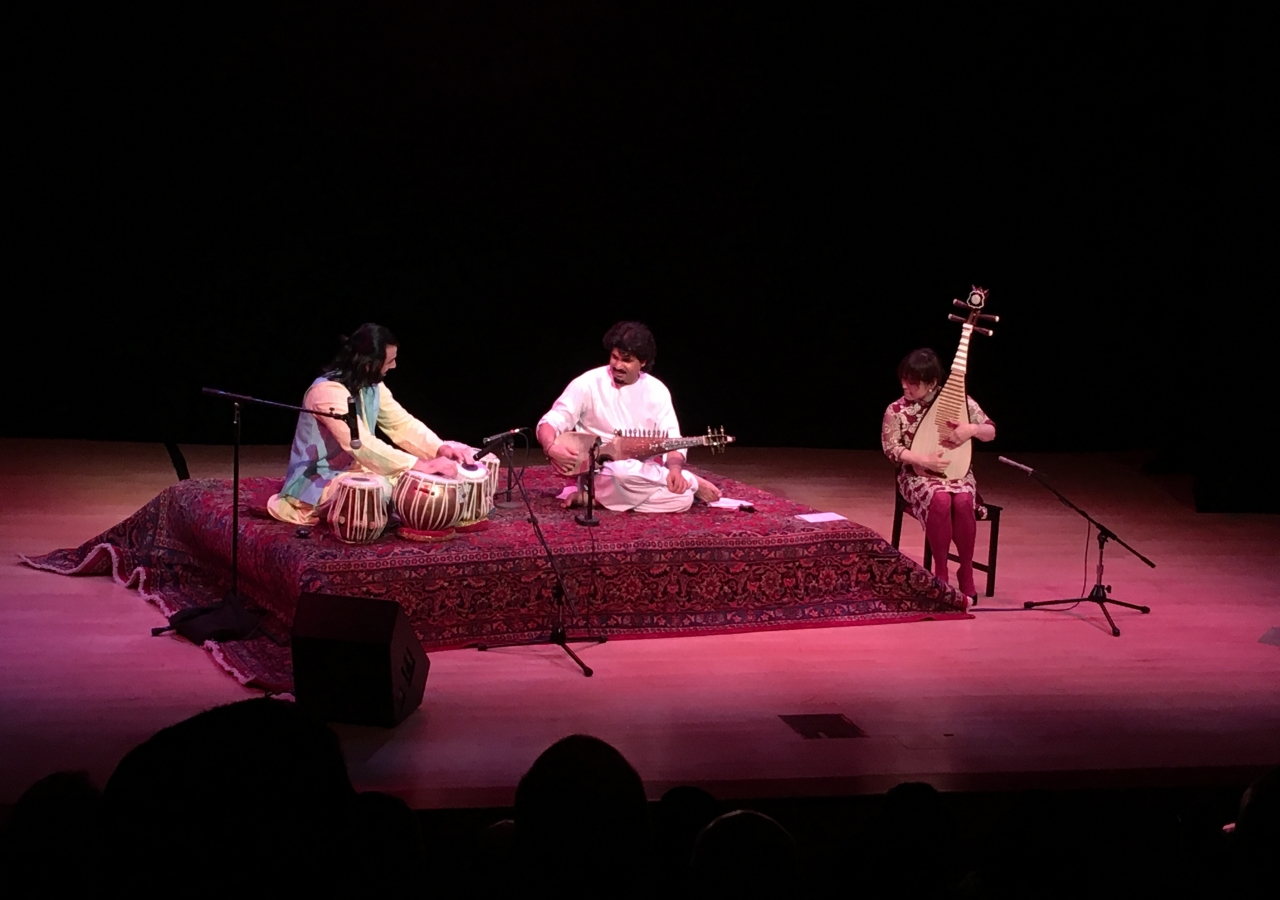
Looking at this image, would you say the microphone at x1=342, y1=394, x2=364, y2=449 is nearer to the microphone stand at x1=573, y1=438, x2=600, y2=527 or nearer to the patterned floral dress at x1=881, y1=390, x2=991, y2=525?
the microphone stand at x1=573, y1=438, x2=600, y2=527

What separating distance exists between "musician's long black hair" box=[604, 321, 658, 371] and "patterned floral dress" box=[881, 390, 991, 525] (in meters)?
1.11

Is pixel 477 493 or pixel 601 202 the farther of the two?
pixel 601 202

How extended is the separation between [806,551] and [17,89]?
6270 mm

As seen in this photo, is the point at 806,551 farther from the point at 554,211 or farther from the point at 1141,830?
the point at 554,211

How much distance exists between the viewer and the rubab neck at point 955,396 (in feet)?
18.8

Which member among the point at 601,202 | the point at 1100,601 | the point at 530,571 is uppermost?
the point at 601,202

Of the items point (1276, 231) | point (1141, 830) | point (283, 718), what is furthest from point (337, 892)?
point (1276, 231)

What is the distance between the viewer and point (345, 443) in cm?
555

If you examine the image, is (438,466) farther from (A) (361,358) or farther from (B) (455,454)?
(A) (361,358)

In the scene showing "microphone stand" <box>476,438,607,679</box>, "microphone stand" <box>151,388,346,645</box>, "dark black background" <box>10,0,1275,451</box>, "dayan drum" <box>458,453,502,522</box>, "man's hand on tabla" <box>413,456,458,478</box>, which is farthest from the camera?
"dark black background" <box>10,0,1275,451</box>

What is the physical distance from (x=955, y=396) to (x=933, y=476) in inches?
14.4

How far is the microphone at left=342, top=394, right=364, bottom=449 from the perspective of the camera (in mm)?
5309

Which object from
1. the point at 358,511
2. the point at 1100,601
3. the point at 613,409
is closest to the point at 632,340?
the point at 613,409

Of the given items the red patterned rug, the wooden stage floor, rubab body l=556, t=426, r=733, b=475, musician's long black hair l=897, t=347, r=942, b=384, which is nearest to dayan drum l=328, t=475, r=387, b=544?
the red patterned rug
